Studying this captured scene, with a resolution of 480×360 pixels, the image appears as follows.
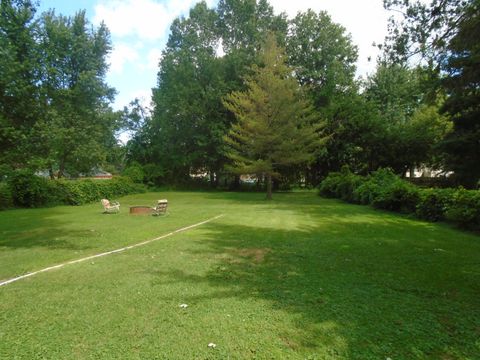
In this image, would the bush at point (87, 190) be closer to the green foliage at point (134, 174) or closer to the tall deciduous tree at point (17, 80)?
the green foliage at point (134, 174)

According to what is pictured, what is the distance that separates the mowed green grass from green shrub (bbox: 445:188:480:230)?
180 cm

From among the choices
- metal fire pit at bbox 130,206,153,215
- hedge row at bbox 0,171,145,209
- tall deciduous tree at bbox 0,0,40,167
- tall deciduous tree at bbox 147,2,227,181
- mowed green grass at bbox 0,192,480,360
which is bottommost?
mowed green grass at bbox 0,192,480,360

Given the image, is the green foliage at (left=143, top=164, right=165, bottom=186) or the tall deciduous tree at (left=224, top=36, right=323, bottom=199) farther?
the green foliage at (left=143, top=164, right=165, bottom=186)

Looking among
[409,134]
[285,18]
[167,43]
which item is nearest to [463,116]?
[409,134]

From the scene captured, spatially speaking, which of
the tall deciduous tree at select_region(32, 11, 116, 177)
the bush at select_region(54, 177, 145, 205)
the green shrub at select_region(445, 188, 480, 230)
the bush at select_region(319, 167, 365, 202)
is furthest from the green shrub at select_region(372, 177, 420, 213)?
the bush at select_region(54, 177, 145, 205)

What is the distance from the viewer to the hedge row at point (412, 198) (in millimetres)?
10258

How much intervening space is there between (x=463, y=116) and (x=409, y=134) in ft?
51.6

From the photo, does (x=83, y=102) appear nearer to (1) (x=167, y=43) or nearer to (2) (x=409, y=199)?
(2) (x=409, y=199)

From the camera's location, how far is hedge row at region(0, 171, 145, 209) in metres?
17.7

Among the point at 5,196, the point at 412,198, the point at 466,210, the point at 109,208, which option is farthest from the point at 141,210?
the point at 466,210

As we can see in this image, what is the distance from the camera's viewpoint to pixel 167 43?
1661 inches

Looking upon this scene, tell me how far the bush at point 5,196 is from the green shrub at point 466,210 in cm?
2002

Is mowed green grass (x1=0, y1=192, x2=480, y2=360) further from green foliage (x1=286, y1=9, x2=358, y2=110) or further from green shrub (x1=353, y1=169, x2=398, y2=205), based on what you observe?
green foliage (x1=286, y1=9, x2=358, y2=110)

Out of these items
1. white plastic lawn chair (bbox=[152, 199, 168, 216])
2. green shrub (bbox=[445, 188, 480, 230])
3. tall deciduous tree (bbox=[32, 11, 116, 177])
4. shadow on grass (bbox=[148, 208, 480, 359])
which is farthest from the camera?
white plastic lawn chair (bbox=[152, 199, 168, 216])
